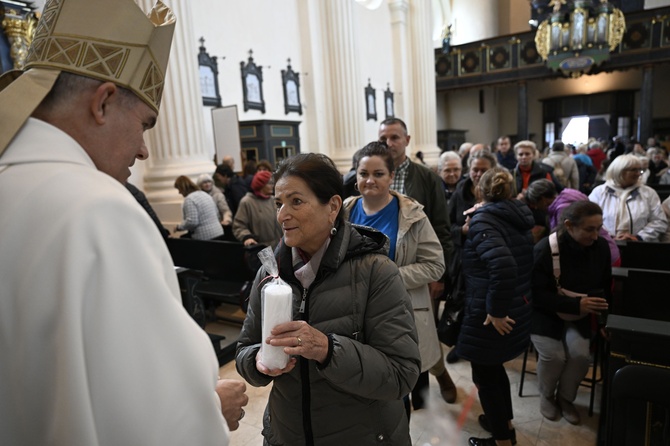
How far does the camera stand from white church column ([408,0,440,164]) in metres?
15.2

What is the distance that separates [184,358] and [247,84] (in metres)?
9.47

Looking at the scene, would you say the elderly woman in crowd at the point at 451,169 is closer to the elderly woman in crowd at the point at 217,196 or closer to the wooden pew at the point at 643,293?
the wooden pew at the point at 643,293

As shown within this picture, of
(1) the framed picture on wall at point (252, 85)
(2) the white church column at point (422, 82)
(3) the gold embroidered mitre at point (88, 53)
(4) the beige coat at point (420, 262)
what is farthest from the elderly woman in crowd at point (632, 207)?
(2) the white church column at point (422, 82)

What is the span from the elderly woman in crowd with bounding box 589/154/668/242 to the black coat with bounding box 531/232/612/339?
142 cm

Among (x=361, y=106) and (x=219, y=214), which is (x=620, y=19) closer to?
(x=361, y=106)

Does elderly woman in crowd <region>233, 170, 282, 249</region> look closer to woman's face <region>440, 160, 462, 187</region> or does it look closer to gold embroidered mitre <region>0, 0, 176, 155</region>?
woman's face <region>440, 160, 462, 187</region>

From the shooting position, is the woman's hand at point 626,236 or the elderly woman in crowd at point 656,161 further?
the elderly woman in crowd at point 656,161

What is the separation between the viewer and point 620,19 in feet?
50.5

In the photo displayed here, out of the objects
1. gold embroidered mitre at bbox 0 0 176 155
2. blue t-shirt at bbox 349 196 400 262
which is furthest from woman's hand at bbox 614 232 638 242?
gold embroidered mitre at bbox 0 0 176 155

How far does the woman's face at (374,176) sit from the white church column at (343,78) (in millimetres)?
8889

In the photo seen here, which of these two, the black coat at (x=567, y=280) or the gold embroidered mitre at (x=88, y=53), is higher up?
the gold embroidered mitre at (x=88, y=53)

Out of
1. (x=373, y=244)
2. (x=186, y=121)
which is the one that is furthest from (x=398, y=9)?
(x=373, y=244)

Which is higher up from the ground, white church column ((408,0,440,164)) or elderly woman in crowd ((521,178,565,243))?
white church column ((408,0,440,164))

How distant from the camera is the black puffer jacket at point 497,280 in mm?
2525
